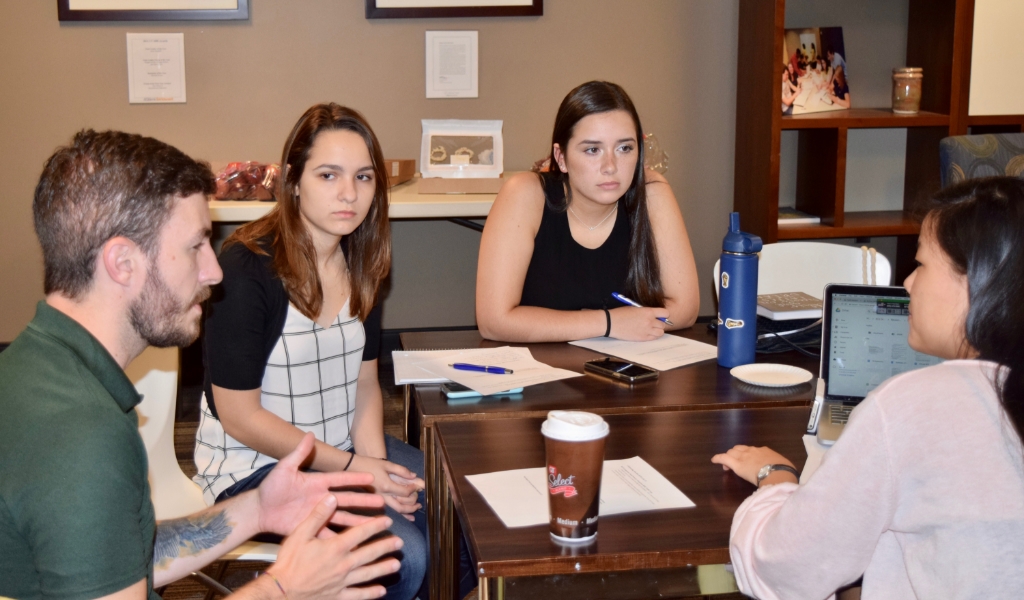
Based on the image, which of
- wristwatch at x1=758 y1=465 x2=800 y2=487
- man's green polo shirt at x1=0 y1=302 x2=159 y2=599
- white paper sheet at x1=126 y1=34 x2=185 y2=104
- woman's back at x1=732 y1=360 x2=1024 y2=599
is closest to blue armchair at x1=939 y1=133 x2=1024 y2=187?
wristwatch at x1=758 y1=465 x2=800 y2=487

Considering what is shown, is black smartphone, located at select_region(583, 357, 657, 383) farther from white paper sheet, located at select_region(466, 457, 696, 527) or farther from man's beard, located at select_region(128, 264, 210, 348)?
man's beard, located at select_region(128, 264, 210, 348)

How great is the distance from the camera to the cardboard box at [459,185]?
3.42 meters

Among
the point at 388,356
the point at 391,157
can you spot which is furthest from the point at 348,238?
the point at 388,356

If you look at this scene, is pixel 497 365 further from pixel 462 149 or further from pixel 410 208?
pixel 462 149

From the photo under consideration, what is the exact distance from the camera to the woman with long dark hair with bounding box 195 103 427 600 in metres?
1.72

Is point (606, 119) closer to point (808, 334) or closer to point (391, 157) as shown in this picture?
point (808, 334)

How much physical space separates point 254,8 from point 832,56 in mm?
2402

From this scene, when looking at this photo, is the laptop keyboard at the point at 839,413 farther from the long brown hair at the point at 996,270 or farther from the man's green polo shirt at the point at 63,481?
the man's green polo shirt at the point at 63,481

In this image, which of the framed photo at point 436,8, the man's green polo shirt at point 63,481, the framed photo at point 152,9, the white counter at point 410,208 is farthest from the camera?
the framed photo at point 436,8

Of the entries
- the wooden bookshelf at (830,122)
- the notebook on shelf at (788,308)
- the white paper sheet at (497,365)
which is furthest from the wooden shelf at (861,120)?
the white paper sheet at (497,365)

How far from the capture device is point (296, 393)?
183cm

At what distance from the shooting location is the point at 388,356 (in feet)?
13.6

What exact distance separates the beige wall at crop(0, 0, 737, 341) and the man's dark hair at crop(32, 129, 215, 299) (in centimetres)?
281

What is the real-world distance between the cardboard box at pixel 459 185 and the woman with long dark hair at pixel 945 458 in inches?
99.9
